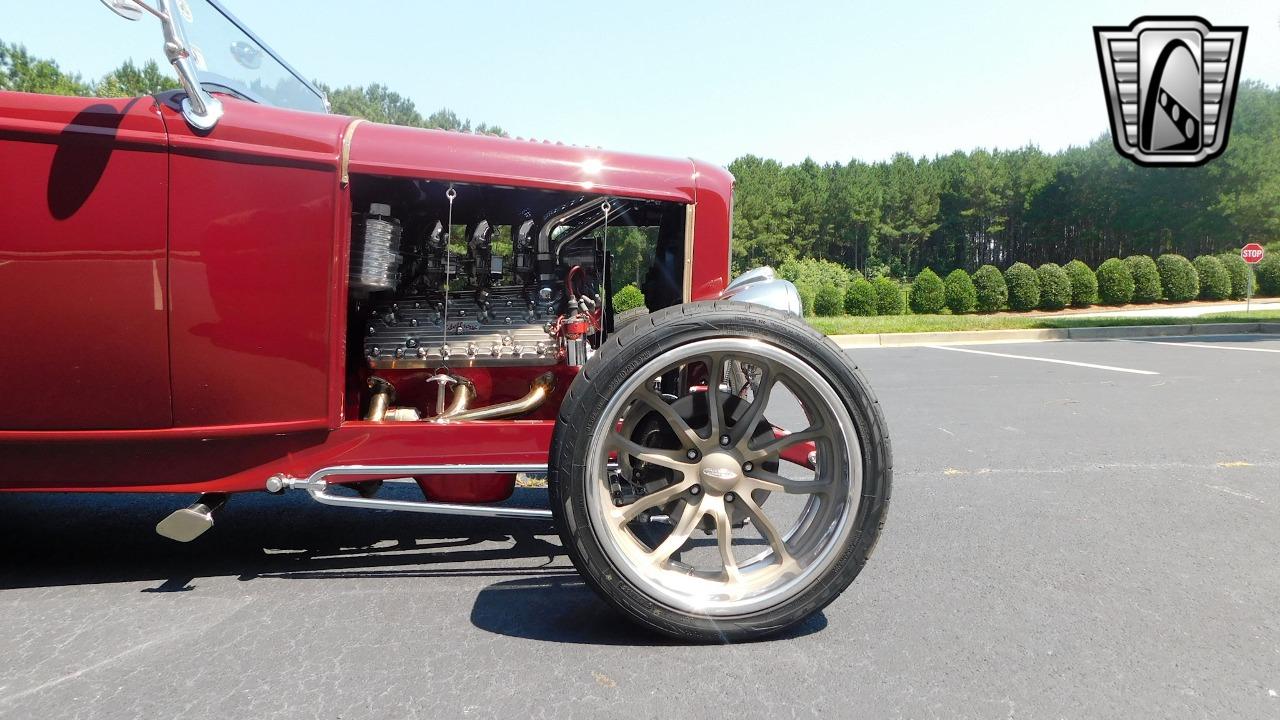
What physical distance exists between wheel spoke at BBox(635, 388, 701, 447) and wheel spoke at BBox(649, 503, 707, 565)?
193 millimetres

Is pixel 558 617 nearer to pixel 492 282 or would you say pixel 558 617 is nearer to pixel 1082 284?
pixel 492 282

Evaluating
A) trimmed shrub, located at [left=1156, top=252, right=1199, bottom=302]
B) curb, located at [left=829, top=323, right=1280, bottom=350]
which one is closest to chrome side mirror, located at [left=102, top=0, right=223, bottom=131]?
curb, located at [left=829, top=323, right=1280, bottom=350]

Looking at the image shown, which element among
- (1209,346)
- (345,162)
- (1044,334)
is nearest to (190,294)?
(345,162)

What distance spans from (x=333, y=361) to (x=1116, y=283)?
28.1 m

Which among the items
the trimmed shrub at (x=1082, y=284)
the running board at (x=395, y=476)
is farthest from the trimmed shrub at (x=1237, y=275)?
the running board at (x=395, y=476)

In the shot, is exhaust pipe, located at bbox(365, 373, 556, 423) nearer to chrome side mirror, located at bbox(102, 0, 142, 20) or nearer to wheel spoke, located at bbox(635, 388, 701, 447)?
wheel spoke, located at bbox(635, 388, 701, 447)

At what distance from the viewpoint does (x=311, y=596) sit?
94.1 inches

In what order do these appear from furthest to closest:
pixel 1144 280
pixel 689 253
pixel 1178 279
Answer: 1. pixel 1178 279
2. pixel 1144 280
3. pixel 689 253

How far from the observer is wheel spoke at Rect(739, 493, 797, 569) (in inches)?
82.5

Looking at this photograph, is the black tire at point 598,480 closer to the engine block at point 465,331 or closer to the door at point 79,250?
the engine block at point 465,331

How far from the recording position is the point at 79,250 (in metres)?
2.11

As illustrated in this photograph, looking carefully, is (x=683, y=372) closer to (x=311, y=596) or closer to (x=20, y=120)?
(x=311, y=596)

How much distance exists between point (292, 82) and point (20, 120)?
1.35 m

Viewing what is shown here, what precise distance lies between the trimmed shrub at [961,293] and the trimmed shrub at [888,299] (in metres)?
2.05
